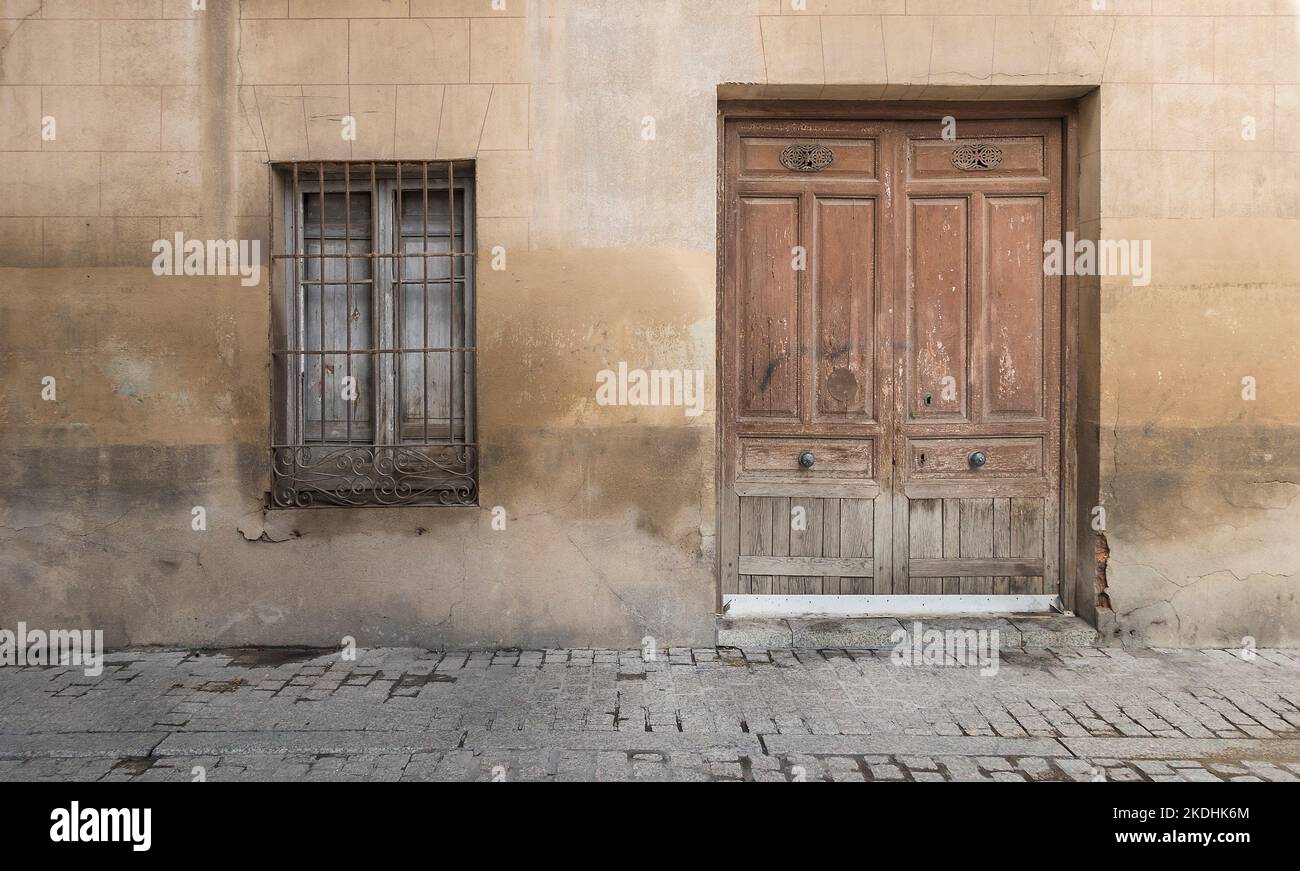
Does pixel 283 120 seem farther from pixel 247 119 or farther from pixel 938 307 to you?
pixel 938 307

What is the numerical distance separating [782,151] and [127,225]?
381 centimetres

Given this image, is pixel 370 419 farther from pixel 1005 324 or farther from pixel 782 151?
pixel 1005 324

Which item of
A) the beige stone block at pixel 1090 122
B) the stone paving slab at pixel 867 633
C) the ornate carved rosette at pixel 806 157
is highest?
the beige stone block at pixel 1090 122

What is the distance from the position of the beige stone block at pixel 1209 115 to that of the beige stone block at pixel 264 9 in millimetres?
4964

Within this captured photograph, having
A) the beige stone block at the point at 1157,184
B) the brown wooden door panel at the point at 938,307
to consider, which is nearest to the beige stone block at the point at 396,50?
the brown wooden door panel at the point at 938,307

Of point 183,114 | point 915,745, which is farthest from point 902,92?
point 183,114

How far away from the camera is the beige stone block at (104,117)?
530 cm

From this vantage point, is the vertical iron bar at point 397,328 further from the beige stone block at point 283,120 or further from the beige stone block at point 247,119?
the beige stone block at point 247,119

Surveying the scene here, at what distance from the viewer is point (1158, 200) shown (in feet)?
17.5

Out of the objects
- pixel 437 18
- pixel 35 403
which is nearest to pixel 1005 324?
pixel 437 18

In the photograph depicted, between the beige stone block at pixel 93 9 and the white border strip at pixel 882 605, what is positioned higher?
the beige stone block at pixel 93 9

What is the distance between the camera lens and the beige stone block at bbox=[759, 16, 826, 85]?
528cm

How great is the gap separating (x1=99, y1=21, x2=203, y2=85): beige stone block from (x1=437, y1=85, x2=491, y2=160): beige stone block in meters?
1.43

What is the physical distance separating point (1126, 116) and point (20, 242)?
249 inches
